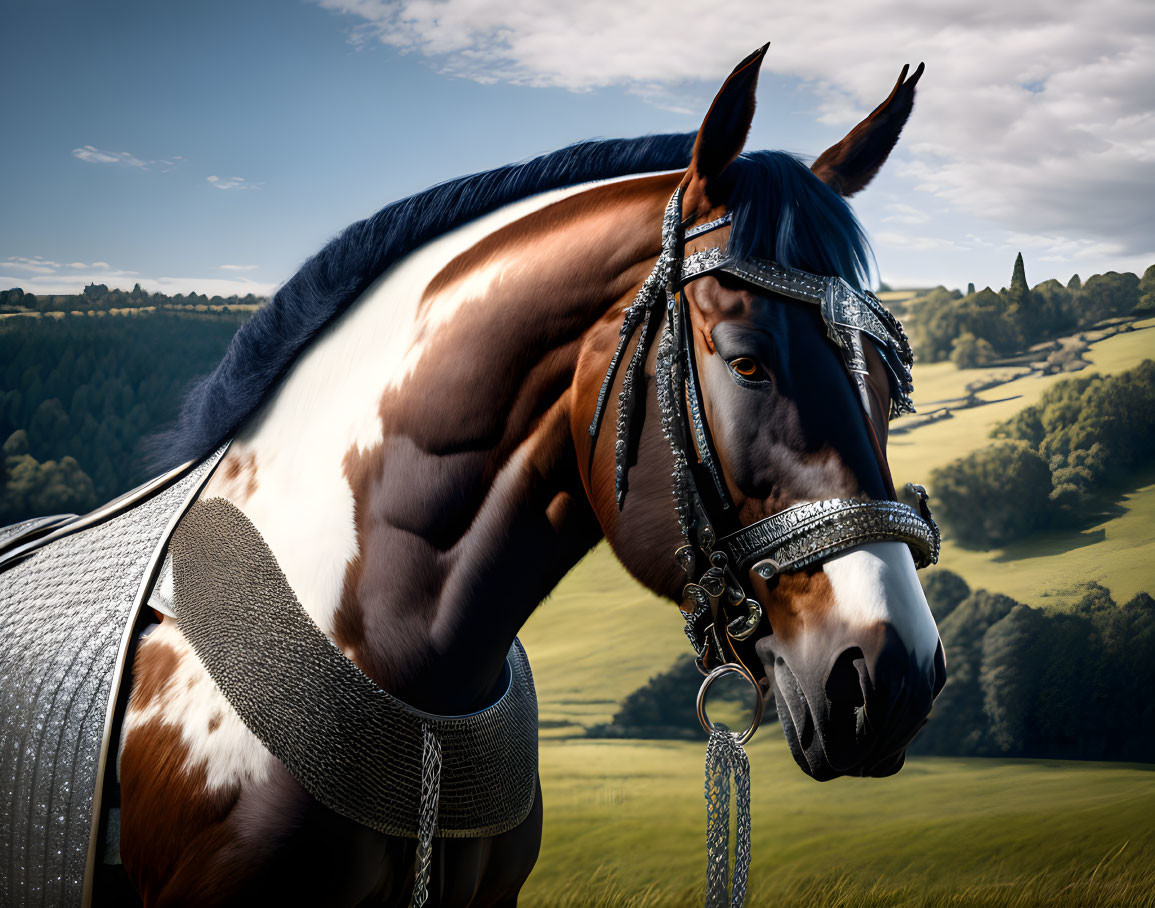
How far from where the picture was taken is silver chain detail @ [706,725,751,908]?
1.30 metres

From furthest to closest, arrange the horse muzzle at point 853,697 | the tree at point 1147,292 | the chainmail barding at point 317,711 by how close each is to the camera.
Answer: the tree at point 1147,292
the chainmail barding at point 317,711
the horse muzzle at point 853,697

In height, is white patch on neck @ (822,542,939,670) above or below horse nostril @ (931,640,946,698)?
above

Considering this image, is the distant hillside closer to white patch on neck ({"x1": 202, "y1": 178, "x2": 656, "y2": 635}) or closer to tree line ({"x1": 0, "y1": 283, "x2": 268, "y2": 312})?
tree line ({"x1": 0, "y1": 283, "x2": 268, "y2": 312})

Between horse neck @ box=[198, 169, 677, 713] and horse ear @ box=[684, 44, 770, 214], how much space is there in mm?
86

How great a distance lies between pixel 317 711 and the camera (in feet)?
4.06

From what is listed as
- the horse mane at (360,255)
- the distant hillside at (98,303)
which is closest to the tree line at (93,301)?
the distant hillside at (98,303)

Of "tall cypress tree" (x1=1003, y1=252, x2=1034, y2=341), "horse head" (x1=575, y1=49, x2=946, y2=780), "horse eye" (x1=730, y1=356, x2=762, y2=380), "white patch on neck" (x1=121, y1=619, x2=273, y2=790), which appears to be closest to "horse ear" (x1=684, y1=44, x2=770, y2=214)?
"horse head" (x1=575, y1=49, x2=946, y2=780)

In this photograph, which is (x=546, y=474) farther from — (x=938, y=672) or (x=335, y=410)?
(x=938, y=672)

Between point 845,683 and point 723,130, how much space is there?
809mm

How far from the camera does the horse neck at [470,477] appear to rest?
129 centimetres

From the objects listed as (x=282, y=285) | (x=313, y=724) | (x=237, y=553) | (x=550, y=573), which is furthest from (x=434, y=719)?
(x=282, y=285)

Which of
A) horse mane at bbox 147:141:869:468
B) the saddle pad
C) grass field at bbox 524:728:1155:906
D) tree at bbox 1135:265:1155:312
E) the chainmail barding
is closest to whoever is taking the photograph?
the chainmail barding

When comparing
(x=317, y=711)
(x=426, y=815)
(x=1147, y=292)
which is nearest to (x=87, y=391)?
(x=317, y=711)

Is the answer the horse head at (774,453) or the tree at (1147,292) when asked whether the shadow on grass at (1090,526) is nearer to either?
the tree at (1147,292)
